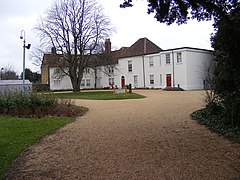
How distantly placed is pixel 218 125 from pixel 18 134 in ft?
22.1

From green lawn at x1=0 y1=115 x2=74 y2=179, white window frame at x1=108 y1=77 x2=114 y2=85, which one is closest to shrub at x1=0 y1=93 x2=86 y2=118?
green lawn at x1=0 y1=115 x2=74 y2=179

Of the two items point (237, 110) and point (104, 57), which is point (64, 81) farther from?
point (237, 110)

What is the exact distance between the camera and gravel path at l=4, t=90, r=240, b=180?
548 centimetres

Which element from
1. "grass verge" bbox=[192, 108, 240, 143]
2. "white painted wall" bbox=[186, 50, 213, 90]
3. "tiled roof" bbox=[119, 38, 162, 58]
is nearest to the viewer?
"grass verge" bbox=[192, 108, 240, 143]

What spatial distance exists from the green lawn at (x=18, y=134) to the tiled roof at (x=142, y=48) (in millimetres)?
39264

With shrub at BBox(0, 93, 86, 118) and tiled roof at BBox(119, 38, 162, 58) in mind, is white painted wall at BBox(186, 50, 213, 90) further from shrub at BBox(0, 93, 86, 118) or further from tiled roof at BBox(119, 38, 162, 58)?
shrub at BBox(0, 93, 86, 118)

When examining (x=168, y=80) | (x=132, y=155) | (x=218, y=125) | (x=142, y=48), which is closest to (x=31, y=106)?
(x=218, y=125)

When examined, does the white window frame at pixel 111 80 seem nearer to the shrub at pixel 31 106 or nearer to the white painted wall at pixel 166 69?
the white painted wall at pixel 166 69

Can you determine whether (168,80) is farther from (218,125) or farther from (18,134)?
(18,134)

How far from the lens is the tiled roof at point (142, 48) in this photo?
51.2 m

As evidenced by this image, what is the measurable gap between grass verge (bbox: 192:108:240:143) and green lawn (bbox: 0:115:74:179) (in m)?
5.54

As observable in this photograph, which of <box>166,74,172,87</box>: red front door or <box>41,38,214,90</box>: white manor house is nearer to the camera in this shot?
<box>41,38,214,90</box>: white manor house

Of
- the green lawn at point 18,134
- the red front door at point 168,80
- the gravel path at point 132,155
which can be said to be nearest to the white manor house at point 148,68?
the red front door at point 168,80

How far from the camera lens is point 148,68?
4966 centimetres
